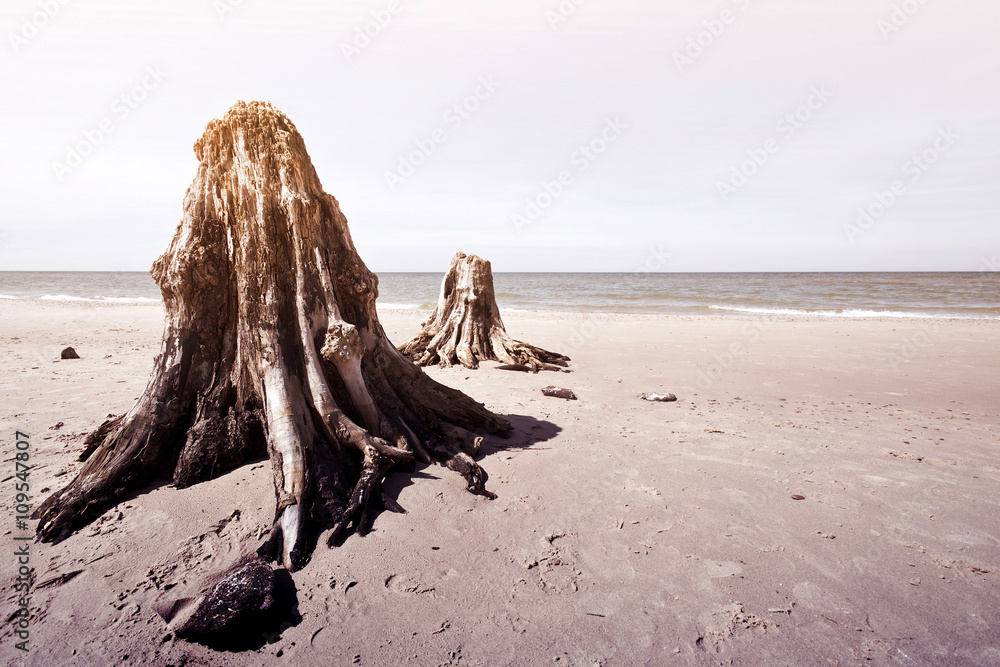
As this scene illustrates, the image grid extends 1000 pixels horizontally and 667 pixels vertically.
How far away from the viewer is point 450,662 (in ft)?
7.14

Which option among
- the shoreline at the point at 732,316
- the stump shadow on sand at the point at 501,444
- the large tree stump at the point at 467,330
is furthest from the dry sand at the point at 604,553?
the shoreline at the point at 732,316

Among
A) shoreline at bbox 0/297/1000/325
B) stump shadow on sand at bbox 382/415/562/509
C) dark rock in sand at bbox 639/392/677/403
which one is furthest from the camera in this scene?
shoreline at bbox 0/297/1000/325

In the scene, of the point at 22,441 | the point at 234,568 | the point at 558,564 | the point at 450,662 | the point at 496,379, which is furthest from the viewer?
the point at 496,379

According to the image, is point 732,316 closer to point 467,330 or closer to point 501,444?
point 467,330

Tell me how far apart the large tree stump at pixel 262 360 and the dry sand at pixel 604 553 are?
0.84 feet

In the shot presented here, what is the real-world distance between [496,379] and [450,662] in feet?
19.5

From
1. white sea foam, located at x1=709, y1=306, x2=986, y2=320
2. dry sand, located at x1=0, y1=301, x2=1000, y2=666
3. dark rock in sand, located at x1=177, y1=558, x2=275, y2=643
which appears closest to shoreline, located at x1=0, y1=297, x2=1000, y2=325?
white sea foam, located at x1=709, y1=306, x2=986, y2=320

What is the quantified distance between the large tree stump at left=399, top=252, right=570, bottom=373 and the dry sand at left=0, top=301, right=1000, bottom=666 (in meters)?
3.89

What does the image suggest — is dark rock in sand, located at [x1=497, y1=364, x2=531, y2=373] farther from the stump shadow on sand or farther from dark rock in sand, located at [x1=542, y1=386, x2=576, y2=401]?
the stump shadow on sand

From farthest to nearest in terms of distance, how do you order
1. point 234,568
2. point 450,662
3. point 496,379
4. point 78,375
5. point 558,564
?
point 496,379 → point 78,375 → point 558,564 → point 234,568 → point 450,662

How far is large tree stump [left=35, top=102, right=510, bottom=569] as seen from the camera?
10.9 feet

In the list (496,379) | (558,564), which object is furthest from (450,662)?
(496,379)

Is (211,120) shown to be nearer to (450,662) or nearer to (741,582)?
(450,662)

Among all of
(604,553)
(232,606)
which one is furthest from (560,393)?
(232,606)
